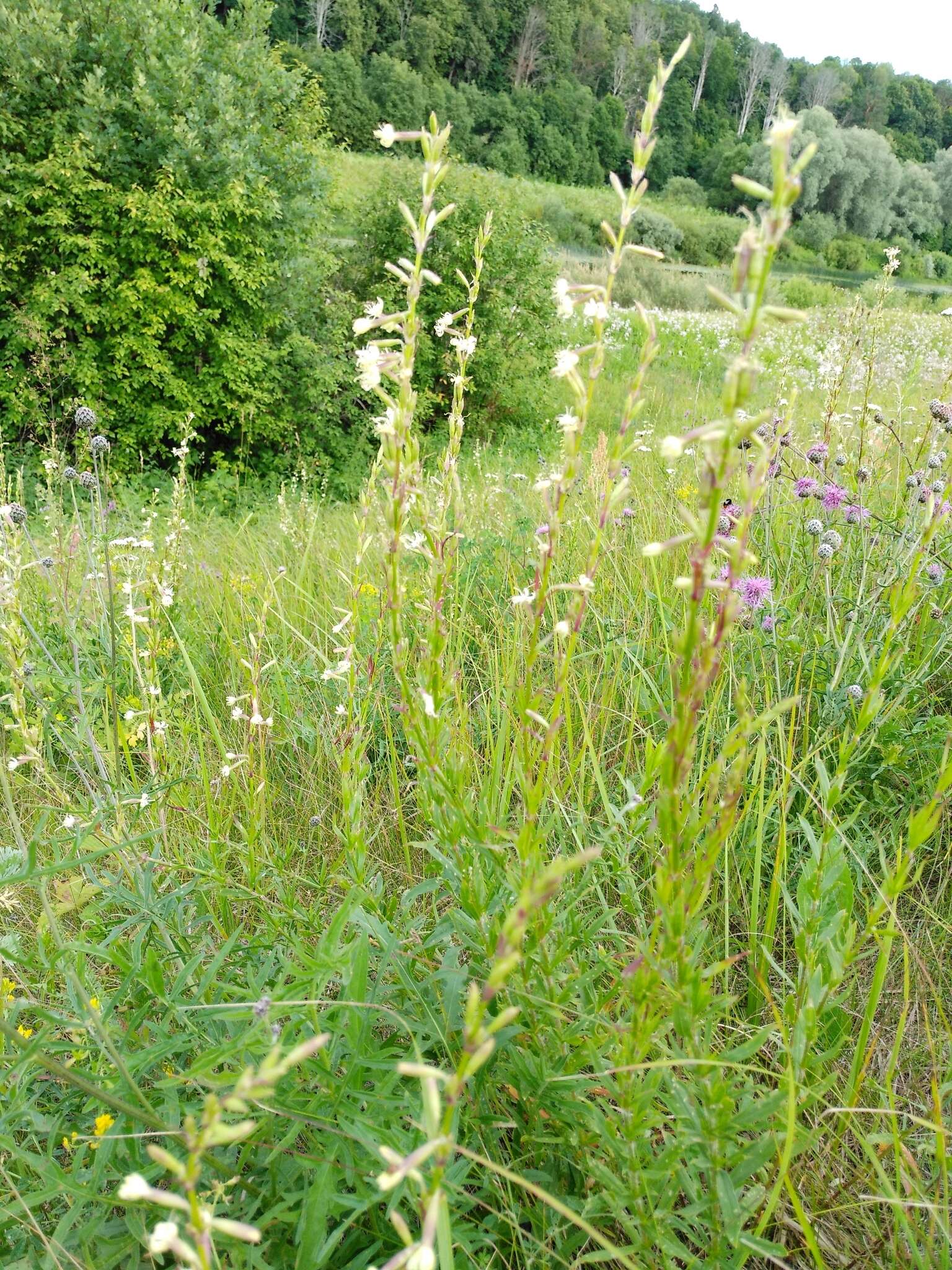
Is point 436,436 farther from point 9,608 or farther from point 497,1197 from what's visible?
point 497,1197

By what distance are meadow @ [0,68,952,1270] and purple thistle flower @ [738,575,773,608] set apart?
3cm

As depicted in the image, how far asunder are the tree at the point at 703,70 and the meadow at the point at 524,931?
278 ft

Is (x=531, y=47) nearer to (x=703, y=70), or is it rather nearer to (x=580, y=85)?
(x=580, y=85)

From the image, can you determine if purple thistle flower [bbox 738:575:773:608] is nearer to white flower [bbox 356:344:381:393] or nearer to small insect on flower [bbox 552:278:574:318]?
small insect on flower [bbox 552:278:574:318]

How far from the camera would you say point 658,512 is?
3.38 m

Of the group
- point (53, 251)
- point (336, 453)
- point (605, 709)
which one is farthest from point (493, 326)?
point (605, 709)

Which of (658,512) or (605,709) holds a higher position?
(658,512)

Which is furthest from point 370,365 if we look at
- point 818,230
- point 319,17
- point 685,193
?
point 685,193

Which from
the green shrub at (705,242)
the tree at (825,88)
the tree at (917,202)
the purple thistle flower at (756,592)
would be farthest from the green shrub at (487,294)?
the tree at (825,88)

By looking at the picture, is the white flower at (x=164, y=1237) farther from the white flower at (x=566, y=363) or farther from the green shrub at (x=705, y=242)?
the green shrub at (x=705, y=242)

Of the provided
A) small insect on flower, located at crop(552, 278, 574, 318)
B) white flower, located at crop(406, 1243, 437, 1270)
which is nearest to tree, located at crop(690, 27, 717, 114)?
small insect on flower, located at crop(552, 278, 574, 318)

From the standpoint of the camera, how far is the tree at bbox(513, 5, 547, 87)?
62.3 metres

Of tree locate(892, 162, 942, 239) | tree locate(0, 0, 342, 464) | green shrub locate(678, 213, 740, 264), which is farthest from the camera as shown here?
tree locate(892, 162, 942, 239)

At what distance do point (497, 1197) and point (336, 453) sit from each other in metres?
7.84
